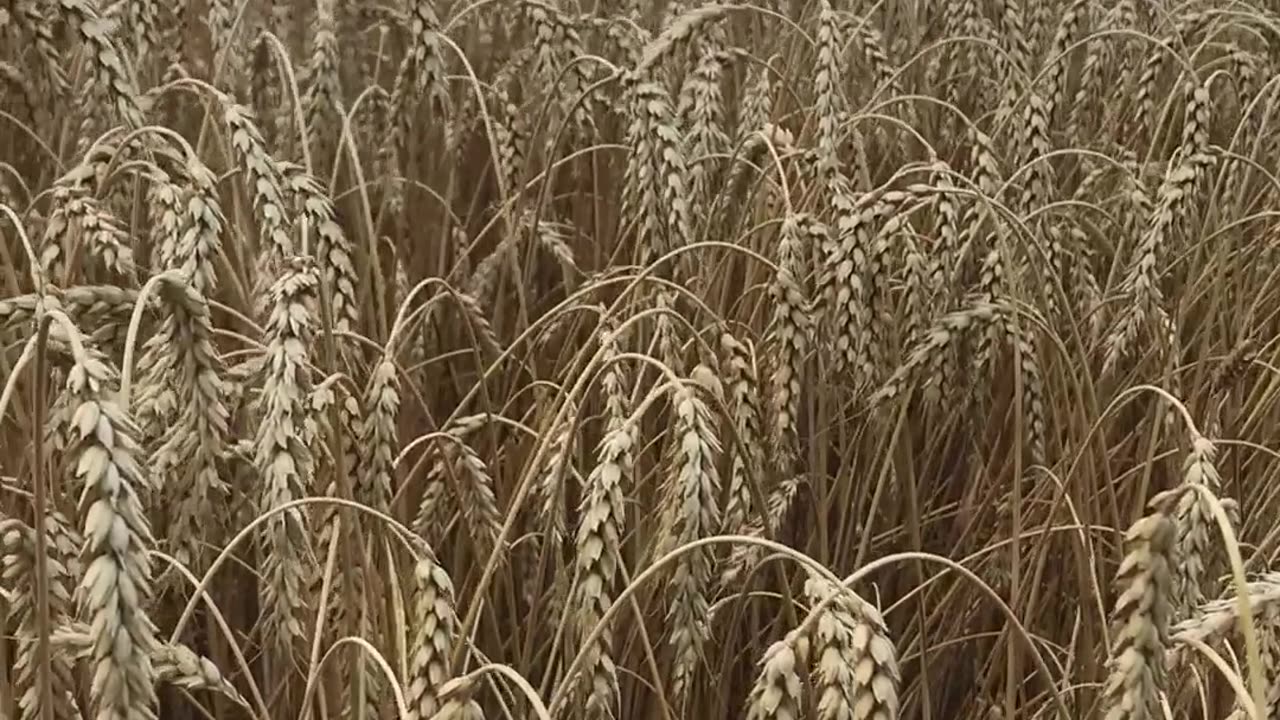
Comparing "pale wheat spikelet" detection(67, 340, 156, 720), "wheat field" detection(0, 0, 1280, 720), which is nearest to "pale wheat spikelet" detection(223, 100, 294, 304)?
"wheat field" detection(0, 0, 1280, 720)

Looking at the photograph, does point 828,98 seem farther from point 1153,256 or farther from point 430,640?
point 430,640

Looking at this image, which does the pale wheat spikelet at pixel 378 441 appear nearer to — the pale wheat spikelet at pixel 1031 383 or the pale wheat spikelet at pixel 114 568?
the pale wheat spikelet at pixel 114 568

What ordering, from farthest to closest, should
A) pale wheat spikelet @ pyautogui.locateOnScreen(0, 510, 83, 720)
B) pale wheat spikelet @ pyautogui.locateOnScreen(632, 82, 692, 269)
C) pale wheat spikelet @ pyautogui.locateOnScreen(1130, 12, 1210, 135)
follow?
pale wheat spikelet @ pyautogui.locateOnScreen(1130, 12, 1210, 135) < pale wheat spikelet @ pyautogui.locateOnScreen(632, 82, 692, 269) < pale wheat spikelet @ pyautogui.locateOnScreen(0, 510, 83, 720)

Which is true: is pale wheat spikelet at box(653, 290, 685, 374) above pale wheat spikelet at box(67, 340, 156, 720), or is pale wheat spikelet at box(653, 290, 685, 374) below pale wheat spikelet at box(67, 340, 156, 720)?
below

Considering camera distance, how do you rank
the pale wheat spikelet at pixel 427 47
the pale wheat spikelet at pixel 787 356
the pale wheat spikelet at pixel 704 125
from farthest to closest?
the pale wheat spikelet at pixel 704 125
the pale wheat spikelet at pixel 427 47
the pale wheat spikelet at pixel 787 356

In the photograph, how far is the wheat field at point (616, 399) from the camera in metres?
0.86

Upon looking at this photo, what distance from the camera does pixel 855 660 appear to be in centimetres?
74

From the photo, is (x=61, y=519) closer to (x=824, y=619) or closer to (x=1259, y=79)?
(x=824, y=619)

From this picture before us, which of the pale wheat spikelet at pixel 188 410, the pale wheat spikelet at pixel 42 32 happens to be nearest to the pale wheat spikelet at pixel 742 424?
the pale wheat spikelet at pixel 188 410

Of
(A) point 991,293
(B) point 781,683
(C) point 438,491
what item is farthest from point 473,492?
(A) point 991,293

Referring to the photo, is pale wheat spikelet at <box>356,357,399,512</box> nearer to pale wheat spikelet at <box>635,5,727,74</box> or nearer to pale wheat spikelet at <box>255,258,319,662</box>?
pale wheat spikelet at <box>255,258,319,662</box>

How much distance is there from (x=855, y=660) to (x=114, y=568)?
0.41 meters

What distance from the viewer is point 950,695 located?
1.61 metres

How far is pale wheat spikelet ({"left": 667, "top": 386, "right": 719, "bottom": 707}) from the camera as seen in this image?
1006 millimetres
